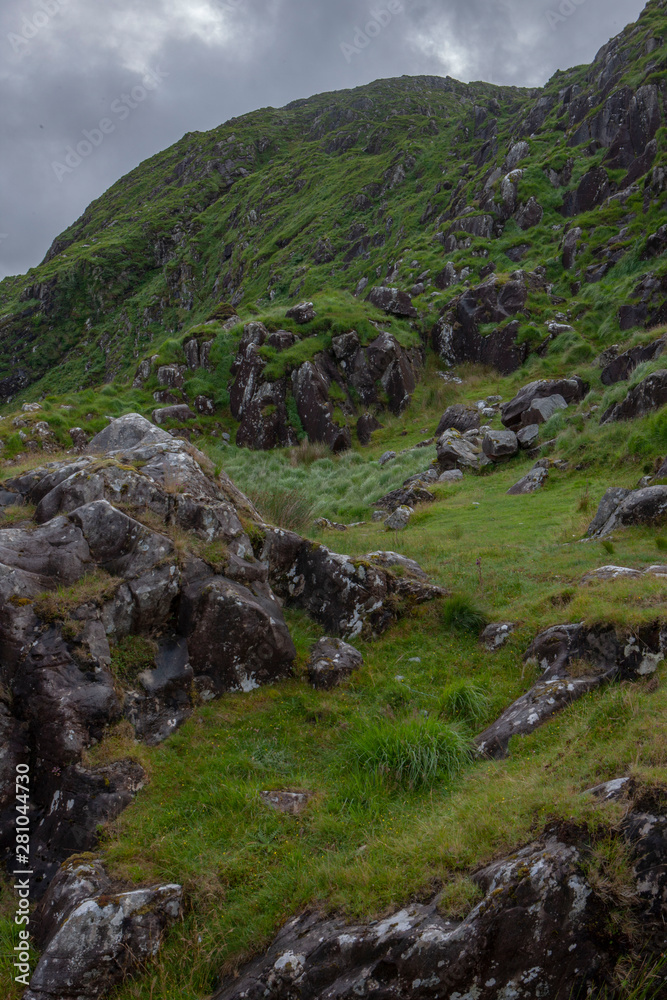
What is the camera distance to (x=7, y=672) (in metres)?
6.62

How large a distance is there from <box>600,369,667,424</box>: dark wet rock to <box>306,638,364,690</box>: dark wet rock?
12857mm

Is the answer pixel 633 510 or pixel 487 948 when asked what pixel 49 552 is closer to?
pixel 487 948

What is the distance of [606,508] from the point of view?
12.1m

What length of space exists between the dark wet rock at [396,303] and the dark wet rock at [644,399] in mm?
20393

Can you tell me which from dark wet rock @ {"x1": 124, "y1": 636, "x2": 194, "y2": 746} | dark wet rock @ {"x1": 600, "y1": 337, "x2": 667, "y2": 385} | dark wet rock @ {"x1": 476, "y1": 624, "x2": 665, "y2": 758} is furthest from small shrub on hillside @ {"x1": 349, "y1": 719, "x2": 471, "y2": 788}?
dark wet rock @ {"x1": 600, "y1": 337, "x2": 667, "y2": 385}

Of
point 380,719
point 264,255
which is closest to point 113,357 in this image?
point 264,255

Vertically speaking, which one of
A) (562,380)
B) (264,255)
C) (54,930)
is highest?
(264,255)

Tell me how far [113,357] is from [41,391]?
9.19 m

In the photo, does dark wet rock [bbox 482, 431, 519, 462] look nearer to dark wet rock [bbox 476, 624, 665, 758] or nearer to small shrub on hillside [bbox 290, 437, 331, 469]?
small shrub on hillside [bbox 290, 437, 331, 469]

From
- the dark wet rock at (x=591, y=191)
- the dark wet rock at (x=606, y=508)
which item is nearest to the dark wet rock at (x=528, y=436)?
the dark wet rock at (x=606, y=508)

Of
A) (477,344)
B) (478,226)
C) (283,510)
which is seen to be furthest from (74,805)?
(478,226)

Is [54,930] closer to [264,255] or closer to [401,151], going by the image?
[264,255]

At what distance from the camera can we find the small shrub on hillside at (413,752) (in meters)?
6.00

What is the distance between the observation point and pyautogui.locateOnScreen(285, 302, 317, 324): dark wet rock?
3247cm
